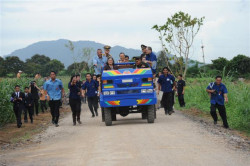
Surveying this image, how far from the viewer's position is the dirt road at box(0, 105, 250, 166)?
9.04m

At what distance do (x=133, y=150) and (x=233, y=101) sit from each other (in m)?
13.6

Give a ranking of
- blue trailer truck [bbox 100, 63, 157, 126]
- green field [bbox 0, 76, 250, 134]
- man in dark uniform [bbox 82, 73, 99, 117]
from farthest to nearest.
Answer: man in dark uniform [bbox 82, 73, 99, 117] < green field [bbox 0, 76, 250, 134] < blue trailer truck [bbox 100, 63, 157, 126]

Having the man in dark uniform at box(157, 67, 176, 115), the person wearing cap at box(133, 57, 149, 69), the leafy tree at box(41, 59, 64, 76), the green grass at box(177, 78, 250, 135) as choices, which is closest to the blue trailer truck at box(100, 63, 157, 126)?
the person wearing cap at box(133, 57, 149, 69)

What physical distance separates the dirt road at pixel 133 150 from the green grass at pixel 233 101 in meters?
3.14

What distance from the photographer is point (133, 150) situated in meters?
10.2

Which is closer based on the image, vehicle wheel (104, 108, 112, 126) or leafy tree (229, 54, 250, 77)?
vehicle wheel (104, 108, 112, 126)

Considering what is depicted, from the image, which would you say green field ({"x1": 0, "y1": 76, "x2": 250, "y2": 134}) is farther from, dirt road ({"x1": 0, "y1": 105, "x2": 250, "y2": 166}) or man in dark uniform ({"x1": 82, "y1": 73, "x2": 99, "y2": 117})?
man in dark uniform ({"x1": 82, "y1": 73, "x2": 99, "y2": 117})

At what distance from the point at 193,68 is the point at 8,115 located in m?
56.3

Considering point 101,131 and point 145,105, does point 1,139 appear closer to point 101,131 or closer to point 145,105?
point 101,131

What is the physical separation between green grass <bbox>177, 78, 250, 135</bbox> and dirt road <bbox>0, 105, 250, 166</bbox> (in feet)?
10.3

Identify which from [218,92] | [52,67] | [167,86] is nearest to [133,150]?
[218,92]

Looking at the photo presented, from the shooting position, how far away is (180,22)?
34188 millimetres

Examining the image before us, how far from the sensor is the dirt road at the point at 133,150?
9.04m

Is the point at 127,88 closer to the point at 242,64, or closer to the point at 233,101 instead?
the point at 233,101
